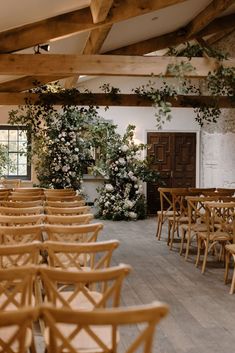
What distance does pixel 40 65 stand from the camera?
267 inches

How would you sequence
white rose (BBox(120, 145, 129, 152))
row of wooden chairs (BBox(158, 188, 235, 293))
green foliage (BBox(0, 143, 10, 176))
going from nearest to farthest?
row of wooden chairs (BBox(158, 188, 235, 293)) < white rose (BBox(120, 145, 129, 152)) < green foliage (BBox(0, 143, 10, 176))

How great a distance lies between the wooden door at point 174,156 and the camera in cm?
1245

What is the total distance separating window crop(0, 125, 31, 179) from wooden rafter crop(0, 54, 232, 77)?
19.6 feet

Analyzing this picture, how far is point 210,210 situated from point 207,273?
0.76m

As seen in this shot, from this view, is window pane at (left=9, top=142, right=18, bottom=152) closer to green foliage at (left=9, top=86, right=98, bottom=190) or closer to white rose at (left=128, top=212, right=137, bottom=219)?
green foliage at (left=9, top=86, right=98, bottom=190)

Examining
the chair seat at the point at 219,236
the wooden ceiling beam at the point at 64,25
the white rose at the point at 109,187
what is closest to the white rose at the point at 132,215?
the white rose at the point at 109,187

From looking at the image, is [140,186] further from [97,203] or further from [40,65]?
[40,65]

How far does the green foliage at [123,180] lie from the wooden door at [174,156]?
1077 millimetres

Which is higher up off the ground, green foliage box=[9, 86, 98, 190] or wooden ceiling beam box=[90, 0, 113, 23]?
wooden ceiling beam box=[90, 0, 113, 23]

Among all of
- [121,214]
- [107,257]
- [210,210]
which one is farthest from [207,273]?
[121,214]

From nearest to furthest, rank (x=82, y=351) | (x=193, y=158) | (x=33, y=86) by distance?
(x=82, y=351), (x=33, y=86), (x=193, y=158)

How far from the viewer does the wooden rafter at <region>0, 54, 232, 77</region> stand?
6711mm

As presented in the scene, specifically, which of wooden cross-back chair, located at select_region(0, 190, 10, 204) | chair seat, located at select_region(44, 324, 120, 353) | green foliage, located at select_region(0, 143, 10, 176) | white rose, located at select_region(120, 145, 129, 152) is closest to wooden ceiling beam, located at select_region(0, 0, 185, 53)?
wooden cross-back chair, located at select_region(0, 190, 10, 204)

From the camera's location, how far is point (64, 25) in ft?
20.9
